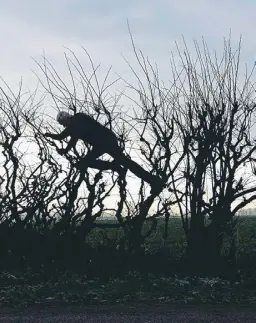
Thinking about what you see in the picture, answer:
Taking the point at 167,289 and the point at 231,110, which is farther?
the point at 231,110

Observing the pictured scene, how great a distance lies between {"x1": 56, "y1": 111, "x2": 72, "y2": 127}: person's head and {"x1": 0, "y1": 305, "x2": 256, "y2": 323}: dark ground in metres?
4.79

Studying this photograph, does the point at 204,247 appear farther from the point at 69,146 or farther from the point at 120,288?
the point at 69,146

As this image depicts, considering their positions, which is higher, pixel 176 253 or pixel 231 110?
pixel 231 110

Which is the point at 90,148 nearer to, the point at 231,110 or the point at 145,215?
the point at 145,215

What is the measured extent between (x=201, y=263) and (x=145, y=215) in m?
1.67

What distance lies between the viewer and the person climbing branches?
12211 mm

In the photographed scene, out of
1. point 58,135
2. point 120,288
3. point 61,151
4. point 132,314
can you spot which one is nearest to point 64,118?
point 58,135

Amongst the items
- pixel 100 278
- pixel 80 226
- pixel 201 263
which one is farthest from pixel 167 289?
pixel 80 226

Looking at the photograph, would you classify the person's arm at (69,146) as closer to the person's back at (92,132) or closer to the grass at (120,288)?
the person's back at (92,132)

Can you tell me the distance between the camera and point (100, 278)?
11.2 metres

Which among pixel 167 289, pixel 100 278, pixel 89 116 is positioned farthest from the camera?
pixel 89 116

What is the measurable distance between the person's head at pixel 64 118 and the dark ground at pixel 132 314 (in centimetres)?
479

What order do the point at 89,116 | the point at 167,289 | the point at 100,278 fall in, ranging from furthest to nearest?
the point at 89,116
the point at 100,278
the point at 167,289

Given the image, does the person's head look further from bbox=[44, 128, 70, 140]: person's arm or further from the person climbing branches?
bbox=[44, 128, 70, 140]: person's arm
